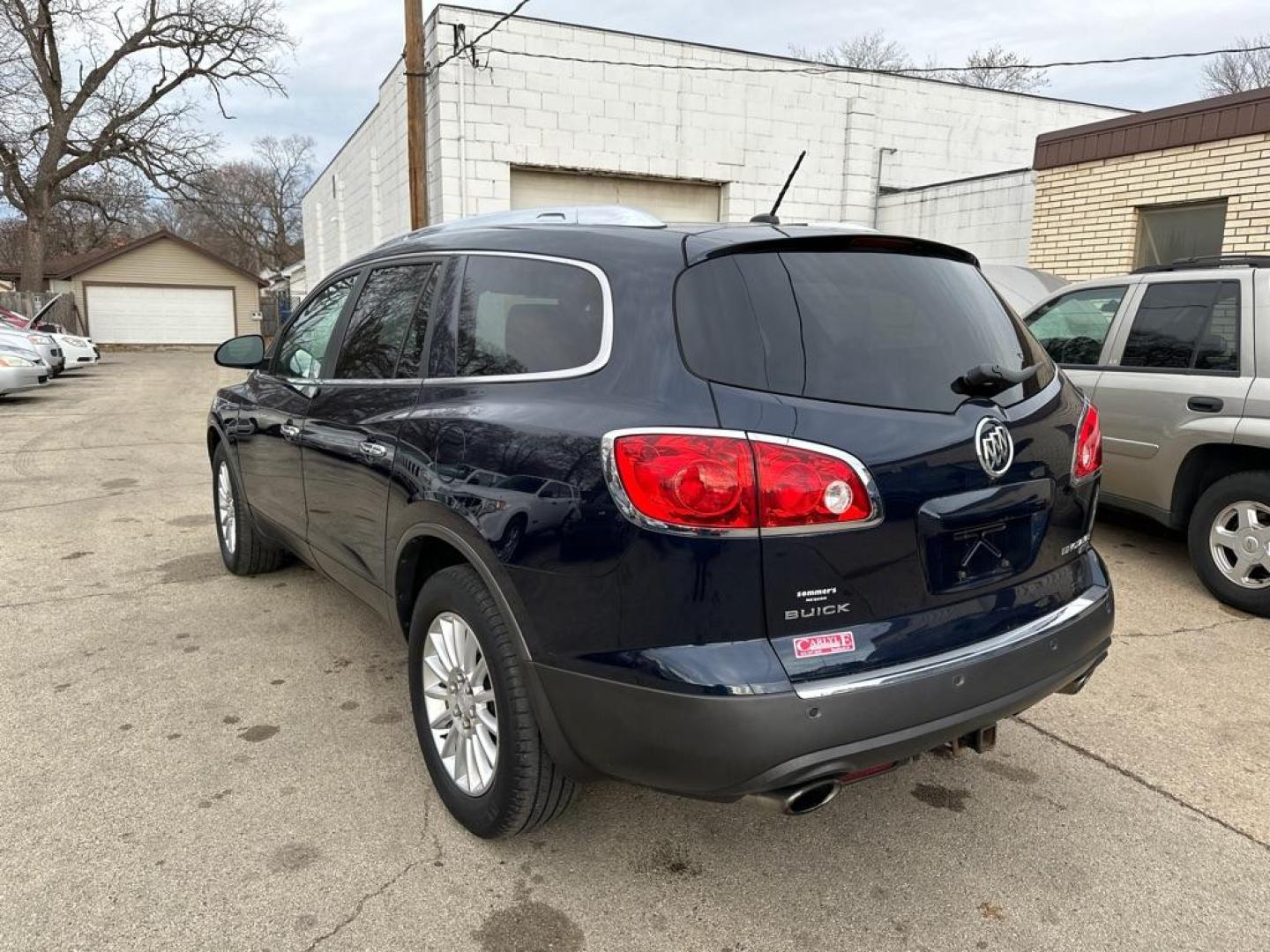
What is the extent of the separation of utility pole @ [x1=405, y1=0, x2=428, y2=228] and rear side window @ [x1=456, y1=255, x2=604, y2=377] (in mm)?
9040

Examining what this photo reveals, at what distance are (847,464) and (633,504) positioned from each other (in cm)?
50

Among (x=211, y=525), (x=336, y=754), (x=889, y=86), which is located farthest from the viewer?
(x=889, y=86)

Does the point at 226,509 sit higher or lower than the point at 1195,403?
lower

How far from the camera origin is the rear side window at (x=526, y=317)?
2.34 metres

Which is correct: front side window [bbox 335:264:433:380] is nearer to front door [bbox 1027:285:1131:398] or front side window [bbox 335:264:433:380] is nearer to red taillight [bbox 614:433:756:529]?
red taillight [bbox 614:433:756:529]

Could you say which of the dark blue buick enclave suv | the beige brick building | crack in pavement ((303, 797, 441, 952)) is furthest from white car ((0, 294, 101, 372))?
crack in pavement ((303, 797, 441, 952))

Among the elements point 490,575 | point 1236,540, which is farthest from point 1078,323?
point 490,575

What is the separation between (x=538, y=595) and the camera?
2203 millimetres

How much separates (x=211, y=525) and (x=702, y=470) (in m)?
5.58

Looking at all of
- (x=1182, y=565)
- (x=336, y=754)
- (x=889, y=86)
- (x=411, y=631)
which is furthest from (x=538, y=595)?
(x=889, y=86)

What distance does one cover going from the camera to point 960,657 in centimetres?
214

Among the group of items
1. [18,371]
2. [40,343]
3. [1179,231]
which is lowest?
[18,371]

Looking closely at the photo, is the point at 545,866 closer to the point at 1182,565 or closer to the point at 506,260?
the point at 506,260

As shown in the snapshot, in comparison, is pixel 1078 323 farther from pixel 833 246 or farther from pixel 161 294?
pixel 161 294
